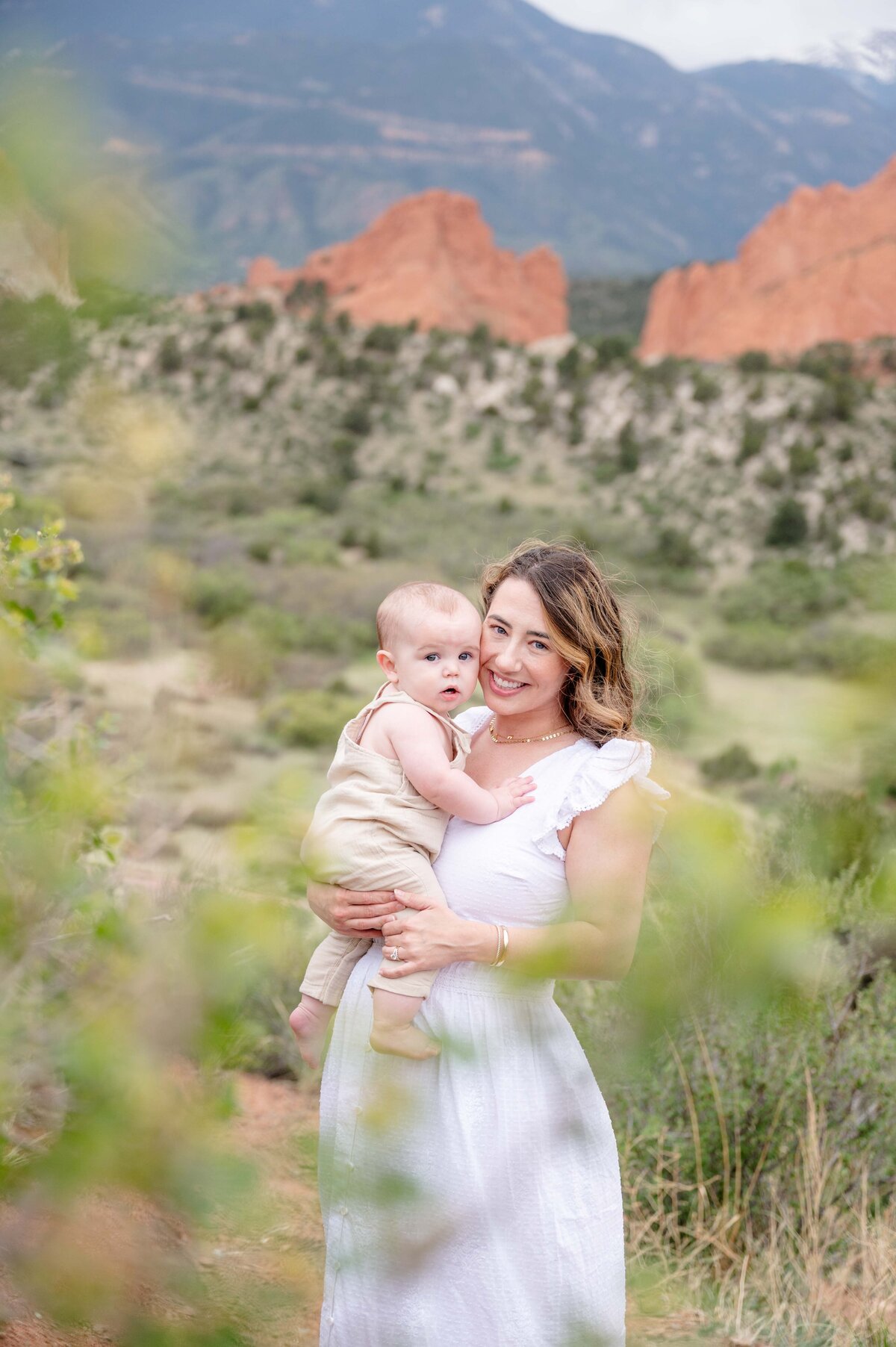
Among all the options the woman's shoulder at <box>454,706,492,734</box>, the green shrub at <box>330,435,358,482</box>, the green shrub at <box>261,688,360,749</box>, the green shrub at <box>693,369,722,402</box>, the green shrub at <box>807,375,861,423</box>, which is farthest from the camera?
the green shrub at <box>693,369,722,402</box>

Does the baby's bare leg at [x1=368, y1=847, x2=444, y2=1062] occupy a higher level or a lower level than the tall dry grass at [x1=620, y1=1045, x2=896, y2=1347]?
higher

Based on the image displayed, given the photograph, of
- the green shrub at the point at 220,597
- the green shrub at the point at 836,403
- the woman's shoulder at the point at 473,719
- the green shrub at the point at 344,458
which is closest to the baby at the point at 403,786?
the woman's shoulder at the point at 473,719

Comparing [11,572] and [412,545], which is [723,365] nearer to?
[412,545]

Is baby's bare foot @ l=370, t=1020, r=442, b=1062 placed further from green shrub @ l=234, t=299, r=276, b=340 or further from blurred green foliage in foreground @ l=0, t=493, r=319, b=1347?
green shrub @ l=234, t=299, r=276, b=340

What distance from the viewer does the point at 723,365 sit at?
38562 millimetres

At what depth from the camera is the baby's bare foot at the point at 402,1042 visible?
1.69m

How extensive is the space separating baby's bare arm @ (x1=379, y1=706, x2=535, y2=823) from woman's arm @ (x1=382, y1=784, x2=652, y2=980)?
0.15 metres

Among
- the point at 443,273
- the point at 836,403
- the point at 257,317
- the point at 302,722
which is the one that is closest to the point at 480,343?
the point at 257,317

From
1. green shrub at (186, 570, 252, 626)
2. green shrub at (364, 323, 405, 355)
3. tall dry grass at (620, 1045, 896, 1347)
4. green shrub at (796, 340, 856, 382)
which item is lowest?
green shrub at (186, 570, 252, 626)

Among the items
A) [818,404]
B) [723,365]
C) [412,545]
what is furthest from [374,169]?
[412,545]

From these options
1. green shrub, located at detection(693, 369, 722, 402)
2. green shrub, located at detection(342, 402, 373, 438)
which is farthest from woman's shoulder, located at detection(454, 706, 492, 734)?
green shrub, located at detection(693, 369, 722, 402)

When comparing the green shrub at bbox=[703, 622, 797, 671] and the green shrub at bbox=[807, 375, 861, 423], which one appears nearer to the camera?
the green shrub at bbox=[703, 622, 797, 671]

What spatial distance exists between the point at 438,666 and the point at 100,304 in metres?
1.41

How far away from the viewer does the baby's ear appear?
213 cm
